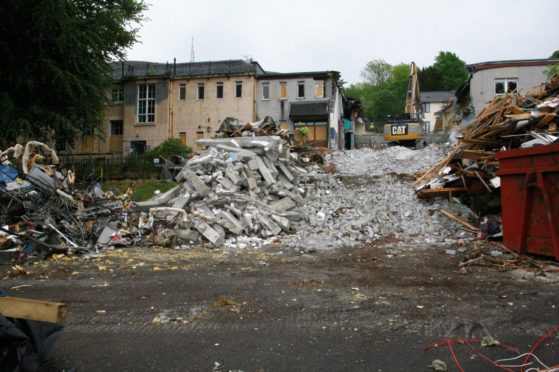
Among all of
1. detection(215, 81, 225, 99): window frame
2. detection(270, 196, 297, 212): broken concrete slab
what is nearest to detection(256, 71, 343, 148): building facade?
detection(215, 81, 225, 99): window frame

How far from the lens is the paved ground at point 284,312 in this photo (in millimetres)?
3375

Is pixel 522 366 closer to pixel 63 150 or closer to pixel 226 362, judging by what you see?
pixel 226 362

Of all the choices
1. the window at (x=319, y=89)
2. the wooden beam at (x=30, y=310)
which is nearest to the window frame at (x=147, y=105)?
the window at (x=319, y=89)

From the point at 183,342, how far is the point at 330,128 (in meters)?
28.9

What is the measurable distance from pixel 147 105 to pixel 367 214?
91.2 ft

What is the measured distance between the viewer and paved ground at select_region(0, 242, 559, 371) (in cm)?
338

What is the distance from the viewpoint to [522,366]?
10.3 feet

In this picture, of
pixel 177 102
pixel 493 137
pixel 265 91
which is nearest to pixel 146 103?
pixel 177 102

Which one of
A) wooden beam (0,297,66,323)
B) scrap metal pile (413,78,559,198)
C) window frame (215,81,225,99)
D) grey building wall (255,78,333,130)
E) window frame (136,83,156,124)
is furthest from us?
window frame (136,83,156,124)

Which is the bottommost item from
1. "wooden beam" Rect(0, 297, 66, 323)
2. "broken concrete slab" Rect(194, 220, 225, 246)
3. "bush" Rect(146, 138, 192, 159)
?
"broken concrete slab" Rect(194, 220, 225, 246)

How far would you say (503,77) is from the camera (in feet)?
94.7

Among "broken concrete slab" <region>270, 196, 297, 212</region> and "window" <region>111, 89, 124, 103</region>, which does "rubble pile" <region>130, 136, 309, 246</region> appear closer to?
"broken concrete slab" <region>270, 196, 297, 212</region>

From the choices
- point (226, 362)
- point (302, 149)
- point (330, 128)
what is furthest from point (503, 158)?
point (330, 128)

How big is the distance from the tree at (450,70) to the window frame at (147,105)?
171 feet
